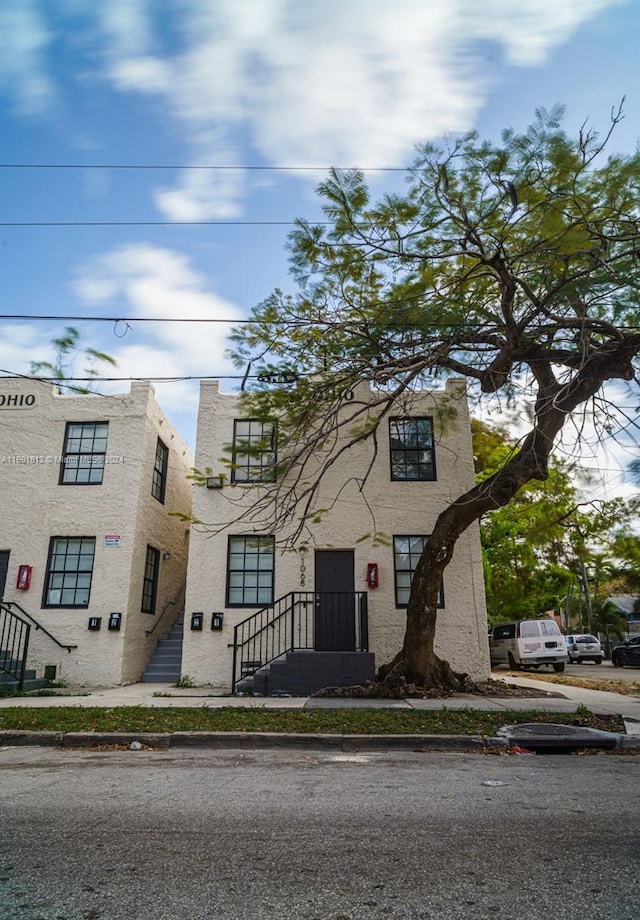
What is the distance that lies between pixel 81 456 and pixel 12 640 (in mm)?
4153

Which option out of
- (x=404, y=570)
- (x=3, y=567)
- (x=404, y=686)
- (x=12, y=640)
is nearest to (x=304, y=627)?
(x=404, y=570)

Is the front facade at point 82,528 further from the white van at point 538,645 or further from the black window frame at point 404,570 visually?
Answer: the white van at point 538,645

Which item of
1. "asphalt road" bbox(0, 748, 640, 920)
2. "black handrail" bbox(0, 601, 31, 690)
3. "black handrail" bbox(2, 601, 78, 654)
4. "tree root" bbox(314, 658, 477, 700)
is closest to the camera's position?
"asphalt road" bbox(0, 748, 640, 920)

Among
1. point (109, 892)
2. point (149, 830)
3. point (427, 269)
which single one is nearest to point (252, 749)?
point (149, 830)

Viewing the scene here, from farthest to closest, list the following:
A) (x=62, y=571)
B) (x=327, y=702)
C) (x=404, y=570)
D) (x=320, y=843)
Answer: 1. (x=62, y=571)
2. (x=404, y=570)
3. (x=327, y=702)
4. (x=320, y=843)

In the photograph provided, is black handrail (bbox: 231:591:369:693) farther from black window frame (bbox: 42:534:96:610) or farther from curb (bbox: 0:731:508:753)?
curb (bbox: 0:731:508:753)

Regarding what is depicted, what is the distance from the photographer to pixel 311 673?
10953 millimetres

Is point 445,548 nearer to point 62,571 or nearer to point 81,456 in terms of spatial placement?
point 62,571

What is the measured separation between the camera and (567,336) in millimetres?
9016

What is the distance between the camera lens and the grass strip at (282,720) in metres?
7.45

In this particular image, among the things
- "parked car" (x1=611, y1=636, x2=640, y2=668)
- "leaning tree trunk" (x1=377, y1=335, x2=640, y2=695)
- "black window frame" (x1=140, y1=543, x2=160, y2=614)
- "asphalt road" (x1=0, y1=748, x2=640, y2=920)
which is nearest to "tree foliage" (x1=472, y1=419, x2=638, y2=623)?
"leaning tree trunk" (x1=377, y1=335, x2=640, y2=695)

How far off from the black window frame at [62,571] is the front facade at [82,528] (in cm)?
2

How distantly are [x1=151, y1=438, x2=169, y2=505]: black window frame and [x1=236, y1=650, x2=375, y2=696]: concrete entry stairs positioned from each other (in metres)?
5.54

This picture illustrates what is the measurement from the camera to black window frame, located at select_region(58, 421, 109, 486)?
44.4 ft
